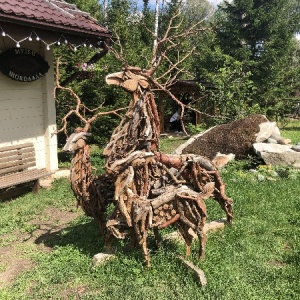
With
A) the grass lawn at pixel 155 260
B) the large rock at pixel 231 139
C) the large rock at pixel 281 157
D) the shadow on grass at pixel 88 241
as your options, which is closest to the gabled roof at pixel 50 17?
the grass lawn at pixel 155 260

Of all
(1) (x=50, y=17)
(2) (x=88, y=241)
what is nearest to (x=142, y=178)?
(2) (x=88, y=241)

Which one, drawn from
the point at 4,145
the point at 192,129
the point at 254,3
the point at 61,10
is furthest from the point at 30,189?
the point at 254,3

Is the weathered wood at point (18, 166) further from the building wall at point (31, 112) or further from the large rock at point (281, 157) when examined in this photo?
the large rock at point (281, 157)

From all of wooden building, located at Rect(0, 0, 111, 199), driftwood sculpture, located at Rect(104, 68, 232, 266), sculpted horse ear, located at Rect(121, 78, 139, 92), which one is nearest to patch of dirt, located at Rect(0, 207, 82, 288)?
wooden building, located at Rect(0, 0, 111, 199)

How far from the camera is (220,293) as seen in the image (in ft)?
12.9

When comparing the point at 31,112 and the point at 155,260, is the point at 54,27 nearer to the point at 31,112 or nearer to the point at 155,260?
the point at 31,112

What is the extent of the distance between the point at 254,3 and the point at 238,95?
10.7 meters

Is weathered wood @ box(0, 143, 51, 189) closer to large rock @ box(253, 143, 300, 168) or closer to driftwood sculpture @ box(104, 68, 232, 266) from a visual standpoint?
driftwood sculpture @ box(104, 68, 232, 266)

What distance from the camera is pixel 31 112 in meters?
8.60

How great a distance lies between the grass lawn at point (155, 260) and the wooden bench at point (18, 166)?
2.92 ft

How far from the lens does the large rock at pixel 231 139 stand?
10.1 m

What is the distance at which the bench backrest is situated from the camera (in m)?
7.94

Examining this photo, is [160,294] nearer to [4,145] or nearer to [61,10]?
[4,145]

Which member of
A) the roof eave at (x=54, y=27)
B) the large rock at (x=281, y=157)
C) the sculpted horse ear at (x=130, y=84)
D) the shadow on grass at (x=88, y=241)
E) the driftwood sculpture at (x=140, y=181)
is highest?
the roof eave at (x=54, y=27)
